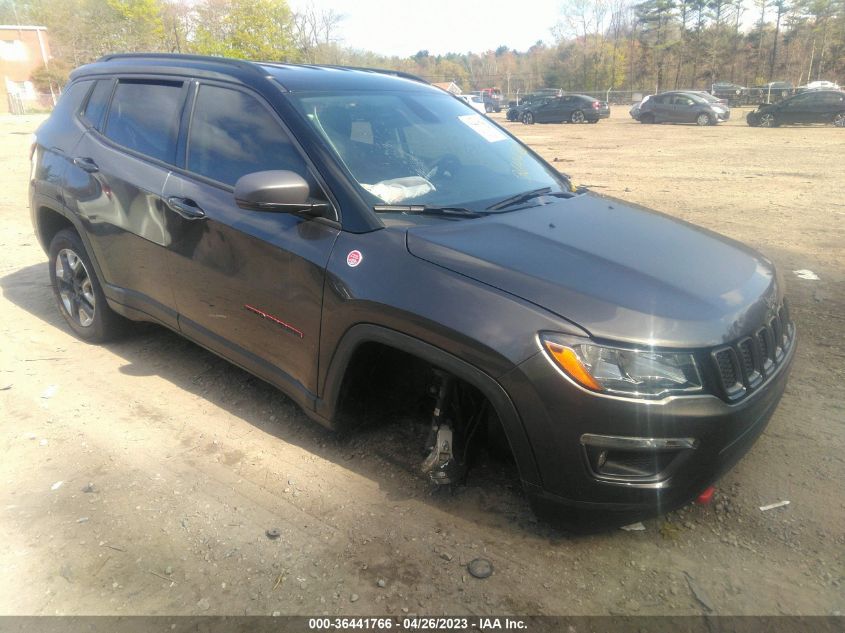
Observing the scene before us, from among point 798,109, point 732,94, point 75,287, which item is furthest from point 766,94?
point 75,287

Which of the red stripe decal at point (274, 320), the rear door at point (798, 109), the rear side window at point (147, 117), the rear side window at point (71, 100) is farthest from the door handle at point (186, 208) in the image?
the rear door at point (798, 109)

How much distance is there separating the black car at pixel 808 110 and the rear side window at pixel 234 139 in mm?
28413

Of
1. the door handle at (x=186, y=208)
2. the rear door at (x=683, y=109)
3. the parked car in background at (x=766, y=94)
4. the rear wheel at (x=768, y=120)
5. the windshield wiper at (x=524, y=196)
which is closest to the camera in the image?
the windshield wiper at (x=524, y=196)

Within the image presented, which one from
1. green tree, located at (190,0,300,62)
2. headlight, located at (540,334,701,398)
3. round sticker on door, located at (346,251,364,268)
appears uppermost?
green tree, located at (190,0,300,62)

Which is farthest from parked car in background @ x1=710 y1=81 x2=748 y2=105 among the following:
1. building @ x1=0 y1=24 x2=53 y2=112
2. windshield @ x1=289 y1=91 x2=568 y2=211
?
building @ x1=0 y1=24 x2=53 y2=112

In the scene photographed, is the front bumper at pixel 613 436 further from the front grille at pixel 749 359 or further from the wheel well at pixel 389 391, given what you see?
the wheel well at pixel 389 391

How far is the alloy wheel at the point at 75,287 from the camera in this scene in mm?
4492

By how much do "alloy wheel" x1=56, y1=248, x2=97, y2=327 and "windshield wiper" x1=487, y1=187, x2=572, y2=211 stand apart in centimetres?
293

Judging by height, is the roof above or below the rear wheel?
below

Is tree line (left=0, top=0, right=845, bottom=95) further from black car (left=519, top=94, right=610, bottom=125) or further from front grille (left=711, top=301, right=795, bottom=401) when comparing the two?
front grille (left=711, top=301, right=795, bottom=401)

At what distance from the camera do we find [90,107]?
4273 millimetres

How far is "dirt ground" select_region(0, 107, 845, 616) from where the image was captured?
2344 millimetres

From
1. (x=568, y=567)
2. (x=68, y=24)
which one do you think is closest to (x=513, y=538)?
(x=568, y=567)

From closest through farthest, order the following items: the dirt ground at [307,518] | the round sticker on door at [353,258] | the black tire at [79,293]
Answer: the dirt ground at [307,518] → the round sticker on door at [353,258] → the black tire at [79,293]
